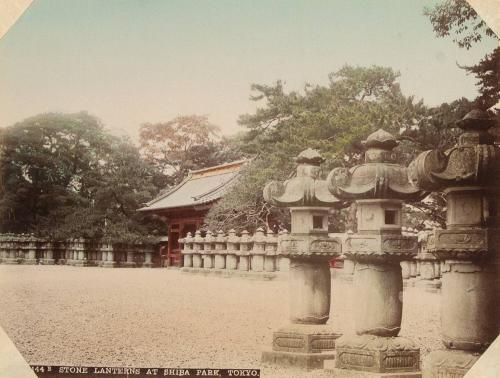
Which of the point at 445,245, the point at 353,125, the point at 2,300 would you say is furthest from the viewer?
the point at 353,125

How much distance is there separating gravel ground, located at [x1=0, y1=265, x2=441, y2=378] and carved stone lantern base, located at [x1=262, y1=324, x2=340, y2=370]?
7 centimetres

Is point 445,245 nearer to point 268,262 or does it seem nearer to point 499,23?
point 499,23

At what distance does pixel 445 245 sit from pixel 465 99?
1.51 meters

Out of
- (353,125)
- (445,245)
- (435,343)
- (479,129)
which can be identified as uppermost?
(353,125)

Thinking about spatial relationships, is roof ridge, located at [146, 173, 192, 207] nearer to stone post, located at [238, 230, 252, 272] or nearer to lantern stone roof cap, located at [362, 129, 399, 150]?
stone post, located at [238, 230, 252, 272]

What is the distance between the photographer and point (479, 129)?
2939mm

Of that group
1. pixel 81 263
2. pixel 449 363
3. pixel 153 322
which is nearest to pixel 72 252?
pixel 81 263

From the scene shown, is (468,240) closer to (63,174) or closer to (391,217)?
(391,217)

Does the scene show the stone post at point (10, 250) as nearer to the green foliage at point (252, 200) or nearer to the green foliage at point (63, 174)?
the green foliage at point (63, 174)

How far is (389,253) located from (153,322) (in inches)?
75.5

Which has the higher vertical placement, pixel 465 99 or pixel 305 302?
pixel 465 99

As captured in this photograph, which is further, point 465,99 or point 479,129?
point 465,99

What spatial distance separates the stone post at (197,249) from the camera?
21.8 feet

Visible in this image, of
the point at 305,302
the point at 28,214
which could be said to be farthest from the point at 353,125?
the point at 28,214
